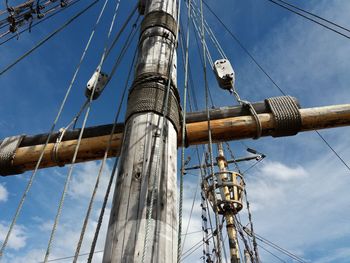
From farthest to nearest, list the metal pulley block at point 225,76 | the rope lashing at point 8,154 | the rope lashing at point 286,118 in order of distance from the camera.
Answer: the metal pulley block at point 225,76 → the rope lashing at point 8,154 → the rope lashing at point 286,118

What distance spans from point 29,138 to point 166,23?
2.58 m

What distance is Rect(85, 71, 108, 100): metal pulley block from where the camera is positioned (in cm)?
437

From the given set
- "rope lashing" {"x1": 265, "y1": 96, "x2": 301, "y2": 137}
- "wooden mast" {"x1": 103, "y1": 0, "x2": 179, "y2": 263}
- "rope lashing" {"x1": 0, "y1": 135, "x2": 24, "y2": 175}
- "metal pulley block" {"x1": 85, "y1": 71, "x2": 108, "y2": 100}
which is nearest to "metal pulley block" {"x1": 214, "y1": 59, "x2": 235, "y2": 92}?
"rope lashing" {"x1": 265, "y1": 96, "x2": 301, "y2": 137}

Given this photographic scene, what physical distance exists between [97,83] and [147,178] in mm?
2610

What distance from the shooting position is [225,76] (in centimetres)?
418

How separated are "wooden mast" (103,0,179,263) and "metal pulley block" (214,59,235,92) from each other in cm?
106

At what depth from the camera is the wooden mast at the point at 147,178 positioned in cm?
202

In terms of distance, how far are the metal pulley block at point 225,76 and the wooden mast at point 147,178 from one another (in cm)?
106

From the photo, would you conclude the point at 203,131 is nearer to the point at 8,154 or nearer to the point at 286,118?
the point at 286,118

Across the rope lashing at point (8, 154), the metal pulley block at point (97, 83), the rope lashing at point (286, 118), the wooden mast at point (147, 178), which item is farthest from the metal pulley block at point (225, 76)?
the rope lashing at point (8, 154)

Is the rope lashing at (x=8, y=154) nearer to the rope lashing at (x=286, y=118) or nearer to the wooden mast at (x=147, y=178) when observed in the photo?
the wooden mast at (x=147, y=178)

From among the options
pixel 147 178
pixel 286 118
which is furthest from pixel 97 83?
pixel 286 118

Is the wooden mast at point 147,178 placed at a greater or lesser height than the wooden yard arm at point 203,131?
lesser

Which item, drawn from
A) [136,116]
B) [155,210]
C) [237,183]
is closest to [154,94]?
[136,116]
